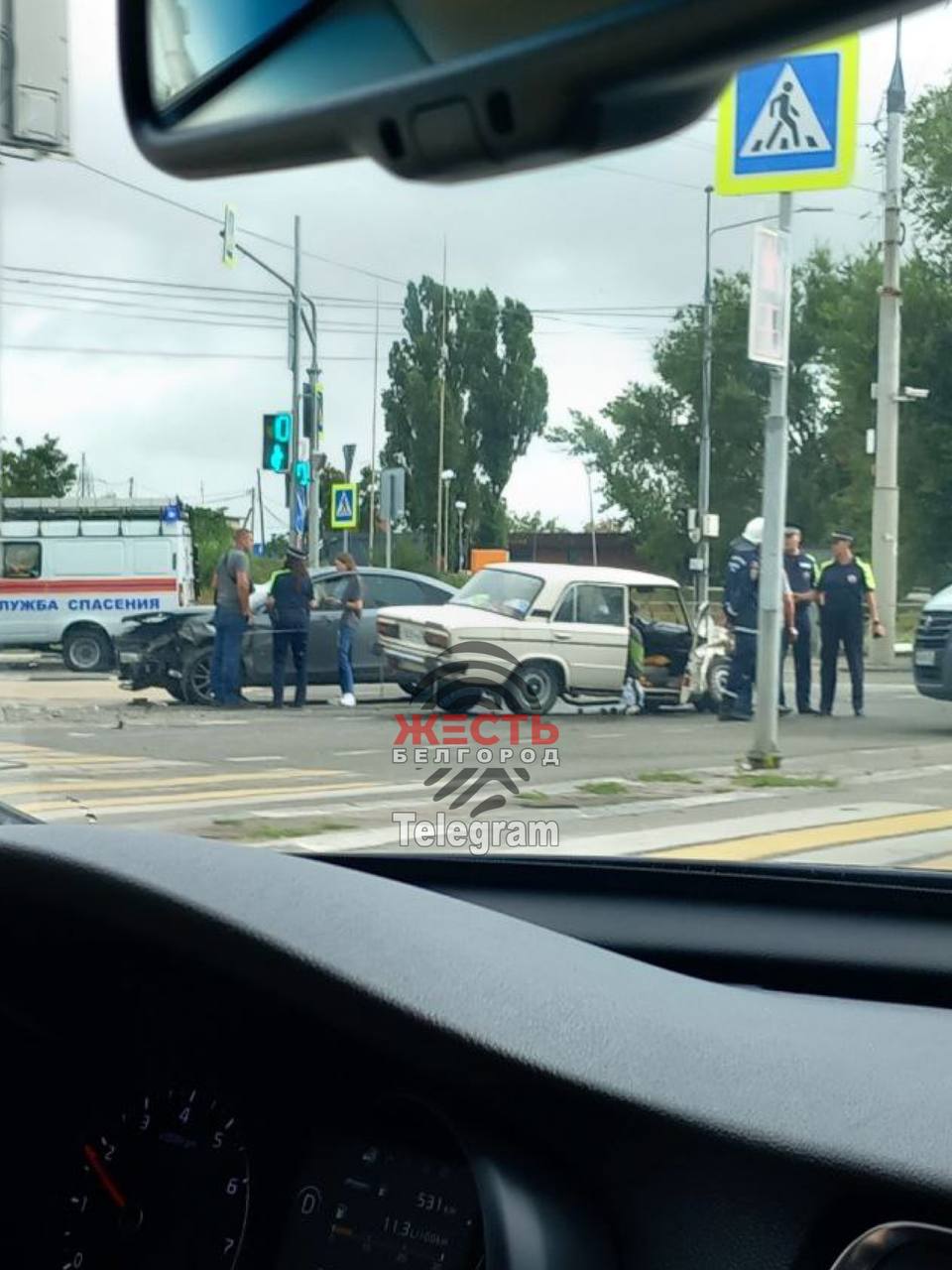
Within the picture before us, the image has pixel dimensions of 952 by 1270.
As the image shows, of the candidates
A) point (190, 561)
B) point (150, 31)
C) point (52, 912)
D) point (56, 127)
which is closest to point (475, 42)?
point (150, 31)

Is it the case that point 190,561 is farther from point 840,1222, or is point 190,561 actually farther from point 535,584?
point 840,1222

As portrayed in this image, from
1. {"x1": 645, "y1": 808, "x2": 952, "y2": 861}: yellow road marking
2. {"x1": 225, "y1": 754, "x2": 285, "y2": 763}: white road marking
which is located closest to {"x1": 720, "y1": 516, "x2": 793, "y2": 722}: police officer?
{"x1": 645, "y1": 808, "x2": 952, "y2": 861}: yellow road marking

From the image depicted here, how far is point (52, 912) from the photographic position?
1878mm

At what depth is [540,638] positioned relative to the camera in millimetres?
3066

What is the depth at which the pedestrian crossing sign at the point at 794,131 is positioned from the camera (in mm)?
1756

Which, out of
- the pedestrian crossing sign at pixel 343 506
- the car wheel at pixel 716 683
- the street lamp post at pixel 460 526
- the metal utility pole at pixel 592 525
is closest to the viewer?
the street lamp post at pixel 460 526

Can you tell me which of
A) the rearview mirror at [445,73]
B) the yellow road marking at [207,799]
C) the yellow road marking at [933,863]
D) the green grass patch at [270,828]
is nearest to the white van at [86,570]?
the yellow road marking at [207,799]

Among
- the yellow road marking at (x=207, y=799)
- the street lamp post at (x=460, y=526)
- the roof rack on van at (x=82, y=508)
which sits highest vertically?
the roof rack on van at (x=82, y=508)

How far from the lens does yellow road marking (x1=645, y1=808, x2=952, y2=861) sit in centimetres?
289

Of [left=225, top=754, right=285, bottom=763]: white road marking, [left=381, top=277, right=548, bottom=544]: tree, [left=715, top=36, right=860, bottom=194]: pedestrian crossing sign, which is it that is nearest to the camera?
[left=715, top=36, right=860, bottom=194]: pedestrian crossing sign

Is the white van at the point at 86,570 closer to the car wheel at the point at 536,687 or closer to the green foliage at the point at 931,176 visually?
the car wheel at the point at 536,687

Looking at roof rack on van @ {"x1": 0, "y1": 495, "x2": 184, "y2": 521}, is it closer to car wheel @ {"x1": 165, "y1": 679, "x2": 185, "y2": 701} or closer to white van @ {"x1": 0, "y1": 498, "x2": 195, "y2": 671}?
white van @ {"x1": 0, "y1": 498, "x2": 195, "y2": 671}

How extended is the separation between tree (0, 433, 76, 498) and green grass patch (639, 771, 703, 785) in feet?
4.28

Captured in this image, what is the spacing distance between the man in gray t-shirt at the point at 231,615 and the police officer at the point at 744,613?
0.98 meters
